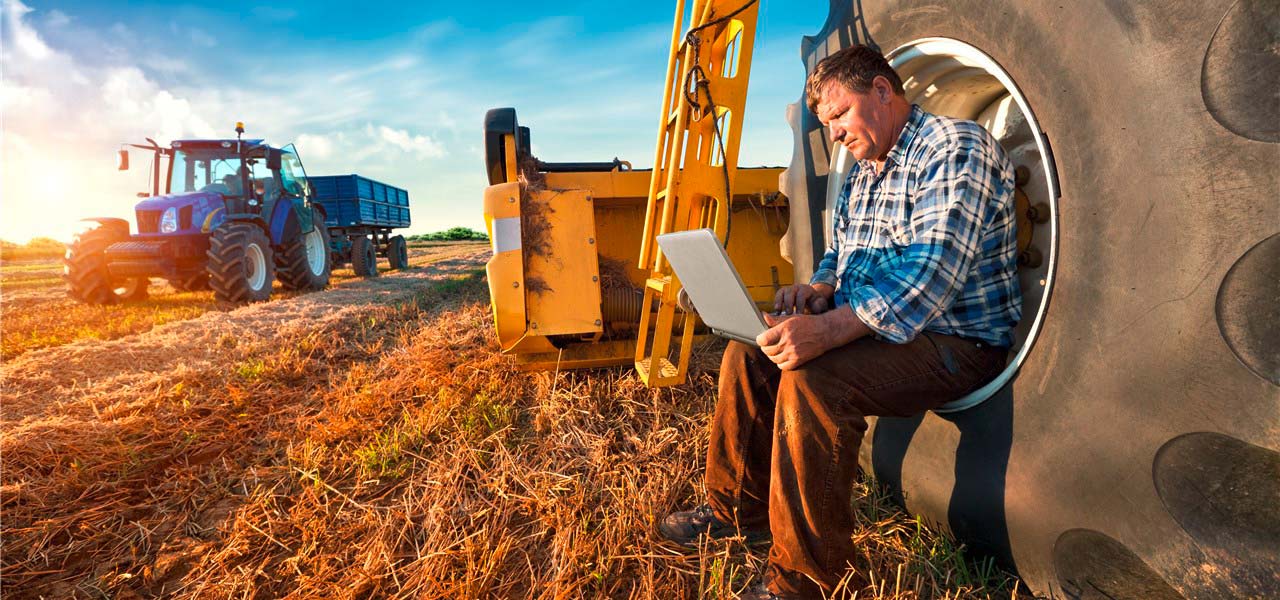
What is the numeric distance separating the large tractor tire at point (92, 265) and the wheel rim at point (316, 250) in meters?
2.85

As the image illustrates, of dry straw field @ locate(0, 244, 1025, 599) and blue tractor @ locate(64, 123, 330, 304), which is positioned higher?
blue tractor @ locate(64, 123, 330, 304)

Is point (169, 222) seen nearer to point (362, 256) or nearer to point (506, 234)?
point (362, 256)

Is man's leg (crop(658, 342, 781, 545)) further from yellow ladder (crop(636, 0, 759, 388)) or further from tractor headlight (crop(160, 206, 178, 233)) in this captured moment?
tractor headlight (crop(160, 206, 178, 233))

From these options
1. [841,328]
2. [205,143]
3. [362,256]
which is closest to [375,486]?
[841,328]

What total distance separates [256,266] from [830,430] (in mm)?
8570

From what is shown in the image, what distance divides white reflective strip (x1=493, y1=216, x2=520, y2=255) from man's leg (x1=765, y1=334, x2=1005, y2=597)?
180 cm

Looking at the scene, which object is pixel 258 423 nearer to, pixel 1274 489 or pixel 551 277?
pixel 551 277

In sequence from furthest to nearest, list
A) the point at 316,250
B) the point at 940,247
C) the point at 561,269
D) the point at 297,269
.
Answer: the point at 316,250
the point at 297,269
the point at 561,269
the point at 940,247

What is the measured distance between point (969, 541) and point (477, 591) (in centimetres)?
136

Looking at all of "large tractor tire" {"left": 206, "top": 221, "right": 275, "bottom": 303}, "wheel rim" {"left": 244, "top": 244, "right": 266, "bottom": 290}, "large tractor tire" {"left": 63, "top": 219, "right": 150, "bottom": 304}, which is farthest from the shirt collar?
→ "large tractor tire" {"left": 63, "top": 219, "right": 150, "bottom": 304}

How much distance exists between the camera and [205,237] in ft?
24.6

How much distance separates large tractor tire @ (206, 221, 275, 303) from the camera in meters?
7.06

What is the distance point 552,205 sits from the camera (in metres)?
3.09

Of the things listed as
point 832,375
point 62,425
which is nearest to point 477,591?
point 832,375
